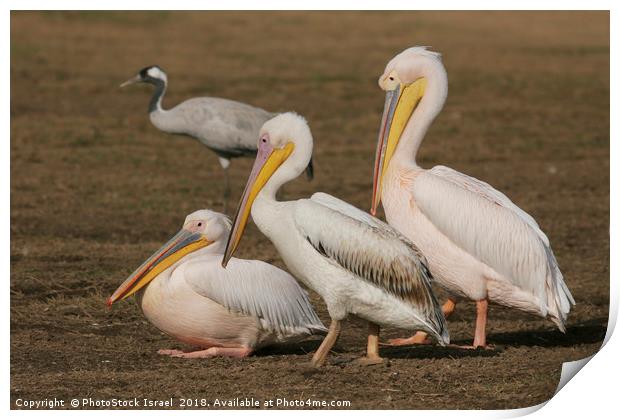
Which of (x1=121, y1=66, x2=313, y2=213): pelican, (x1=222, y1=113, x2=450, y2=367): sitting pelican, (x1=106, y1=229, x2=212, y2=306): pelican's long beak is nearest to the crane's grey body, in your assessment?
Answer: (x1=121, y1=66, x2=313, y2=213): pelican

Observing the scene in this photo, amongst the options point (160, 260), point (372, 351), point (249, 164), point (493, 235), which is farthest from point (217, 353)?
point (249, 164)

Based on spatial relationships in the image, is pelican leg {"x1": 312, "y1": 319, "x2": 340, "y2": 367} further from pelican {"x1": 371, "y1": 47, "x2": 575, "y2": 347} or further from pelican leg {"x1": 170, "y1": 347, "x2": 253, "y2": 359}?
pelican {"x1": 371, "y1": 47, "x2": 575, "y2": 347}

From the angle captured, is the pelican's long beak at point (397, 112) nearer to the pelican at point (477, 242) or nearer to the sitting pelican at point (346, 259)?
the pelican at point (477, 242)

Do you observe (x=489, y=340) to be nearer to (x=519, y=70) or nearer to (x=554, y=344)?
(x=554, y=344)

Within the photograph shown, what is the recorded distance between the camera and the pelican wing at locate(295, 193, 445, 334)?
5586mm

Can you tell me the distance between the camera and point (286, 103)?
55.0ft

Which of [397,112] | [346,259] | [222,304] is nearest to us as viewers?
[346,259]

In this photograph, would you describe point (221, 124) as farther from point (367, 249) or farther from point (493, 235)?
point (367, 249)

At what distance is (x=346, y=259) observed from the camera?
18.4 ft

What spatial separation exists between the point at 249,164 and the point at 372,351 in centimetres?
777

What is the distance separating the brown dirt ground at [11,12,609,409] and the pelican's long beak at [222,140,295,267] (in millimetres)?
652

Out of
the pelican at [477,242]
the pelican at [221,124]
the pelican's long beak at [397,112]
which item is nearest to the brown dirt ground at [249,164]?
the pelican at [477,242]

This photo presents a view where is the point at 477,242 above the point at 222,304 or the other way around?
above

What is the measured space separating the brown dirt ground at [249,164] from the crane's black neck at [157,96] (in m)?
0.64
